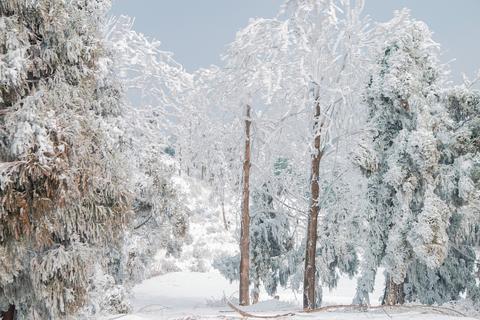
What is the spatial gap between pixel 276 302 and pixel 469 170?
894 centimetres

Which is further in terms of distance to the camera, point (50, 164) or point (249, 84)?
point (249, 84)

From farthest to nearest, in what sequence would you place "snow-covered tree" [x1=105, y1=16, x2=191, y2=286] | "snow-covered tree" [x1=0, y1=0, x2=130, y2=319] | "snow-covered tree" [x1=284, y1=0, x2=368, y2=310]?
"snow-covered tree" [x1=105, y1=16, x2=191, y2=286] < "snow-covered tree" [x1=284, y1=0, x2=368, y2=310] < "snow-covered tree" [x1=0, y1=0, x2=130, y2=319]

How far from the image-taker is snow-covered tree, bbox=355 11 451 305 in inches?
569

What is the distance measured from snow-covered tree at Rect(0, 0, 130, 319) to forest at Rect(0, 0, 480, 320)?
0.11 feet

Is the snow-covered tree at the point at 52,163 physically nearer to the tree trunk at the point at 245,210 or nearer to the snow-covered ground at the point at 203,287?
the snow-covered ground at the point at 203,287

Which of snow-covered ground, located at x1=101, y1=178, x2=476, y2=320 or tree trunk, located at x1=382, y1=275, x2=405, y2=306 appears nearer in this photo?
snow-covered ground, located at x1=101, y1=178, x2=476, y2=320

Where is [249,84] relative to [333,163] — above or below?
above

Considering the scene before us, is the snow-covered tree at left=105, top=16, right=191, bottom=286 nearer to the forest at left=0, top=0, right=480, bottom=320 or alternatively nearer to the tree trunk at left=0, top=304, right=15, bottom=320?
the forest at left=0, top=0, right=480, bottom=320

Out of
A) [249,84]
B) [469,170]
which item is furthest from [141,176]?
[469,170]

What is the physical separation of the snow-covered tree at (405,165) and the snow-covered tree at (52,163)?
8229 mm

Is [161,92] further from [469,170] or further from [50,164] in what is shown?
[469,170]

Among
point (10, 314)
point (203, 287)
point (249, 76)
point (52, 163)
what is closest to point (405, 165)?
point (249, 76)

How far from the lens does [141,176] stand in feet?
48.3

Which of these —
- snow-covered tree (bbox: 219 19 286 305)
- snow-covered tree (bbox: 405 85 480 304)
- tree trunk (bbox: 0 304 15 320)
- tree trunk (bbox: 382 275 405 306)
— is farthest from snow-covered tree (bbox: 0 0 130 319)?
snow-covered tree (bbox: 405 85 480 304)
